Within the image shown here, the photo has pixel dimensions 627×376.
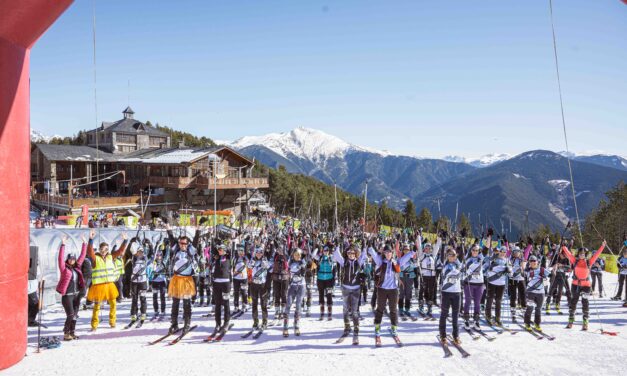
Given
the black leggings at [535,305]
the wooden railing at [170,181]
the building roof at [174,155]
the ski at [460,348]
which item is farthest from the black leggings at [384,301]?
the wooden railing at [170,181]

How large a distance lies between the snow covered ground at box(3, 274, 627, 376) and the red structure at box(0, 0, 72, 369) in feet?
2.68

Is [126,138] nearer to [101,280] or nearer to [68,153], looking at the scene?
[68,153]

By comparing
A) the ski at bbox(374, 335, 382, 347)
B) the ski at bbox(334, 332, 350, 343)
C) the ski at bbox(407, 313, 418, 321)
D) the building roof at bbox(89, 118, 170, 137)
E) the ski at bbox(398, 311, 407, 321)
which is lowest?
the ski at bbox(407, 313, 418, 321)

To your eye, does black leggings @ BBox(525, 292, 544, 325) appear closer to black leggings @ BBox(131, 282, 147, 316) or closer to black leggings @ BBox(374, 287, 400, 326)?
black leggings @ BBox(374, 287, 400, 326)

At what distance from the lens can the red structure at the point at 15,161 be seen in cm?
745

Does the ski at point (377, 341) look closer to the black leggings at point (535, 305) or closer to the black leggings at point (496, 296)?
the black leggings at point (496, 296)

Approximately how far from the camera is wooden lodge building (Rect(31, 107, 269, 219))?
133ft

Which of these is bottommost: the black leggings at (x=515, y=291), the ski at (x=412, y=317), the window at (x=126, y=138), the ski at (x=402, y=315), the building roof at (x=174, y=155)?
the ski at (x=412, y=317)

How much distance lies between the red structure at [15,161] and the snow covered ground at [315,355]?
2.68 ft

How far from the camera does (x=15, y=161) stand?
7.82 metres

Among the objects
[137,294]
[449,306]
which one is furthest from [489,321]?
[137,294]

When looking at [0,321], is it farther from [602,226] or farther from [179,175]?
[602,226]

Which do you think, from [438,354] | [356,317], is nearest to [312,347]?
[356,317]

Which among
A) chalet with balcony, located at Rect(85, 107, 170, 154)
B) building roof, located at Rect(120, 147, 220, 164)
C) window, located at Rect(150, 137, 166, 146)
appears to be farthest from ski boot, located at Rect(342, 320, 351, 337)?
window, located at Rect(150, 137, 166, 146)
